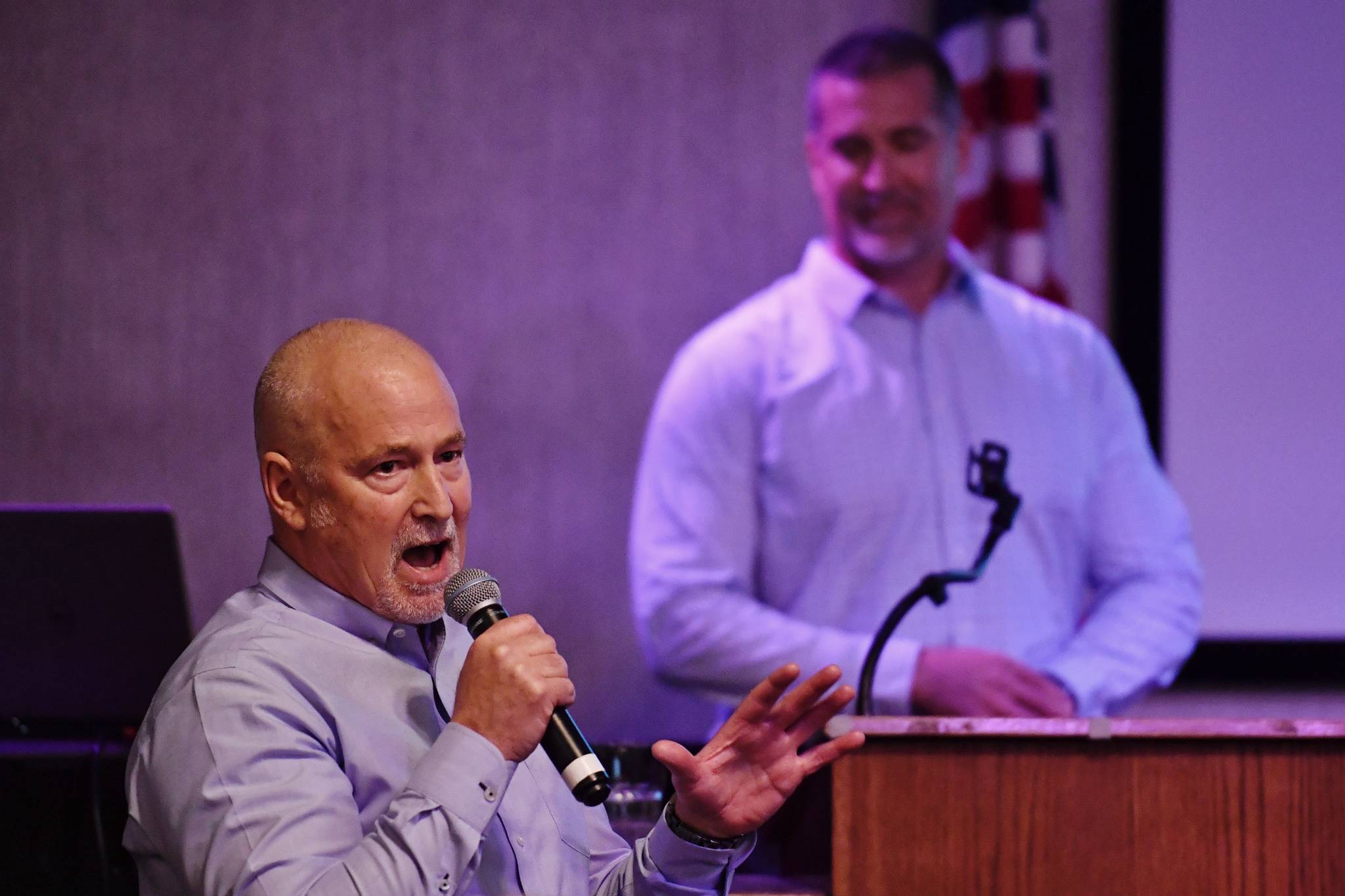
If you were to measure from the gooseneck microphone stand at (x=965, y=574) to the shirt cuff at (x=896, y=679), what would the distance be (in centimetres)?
47

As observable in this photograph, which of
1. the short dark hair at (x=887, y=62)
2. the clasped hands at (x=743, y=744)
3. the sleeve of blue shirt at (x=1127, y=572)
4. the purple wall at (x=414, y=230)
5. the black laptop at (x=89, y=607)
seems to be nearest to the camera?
the clasped hands at (x=743, y=744)

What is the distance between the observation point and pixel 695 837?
1557 mm

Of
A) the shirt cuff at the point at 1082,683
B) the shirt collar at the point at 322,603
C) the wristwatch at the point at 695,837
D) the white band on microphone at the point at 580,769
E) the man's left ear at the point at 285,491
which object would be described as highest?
the man's left ear at the point at 285,491

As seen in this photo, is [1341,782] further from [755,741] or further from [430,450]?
[430,450]

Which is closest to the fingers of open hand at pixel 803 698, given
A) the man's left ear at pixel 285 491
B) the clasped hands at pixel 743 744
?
the clasped hands at pixel 743 744

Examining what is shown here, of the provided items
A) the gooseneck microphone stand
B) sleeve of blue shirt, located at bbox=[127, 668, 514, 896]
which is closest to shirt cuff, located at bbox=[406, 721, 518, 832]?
sleeve of blue shirt, located at bbox=[127, 668, 514, 896]

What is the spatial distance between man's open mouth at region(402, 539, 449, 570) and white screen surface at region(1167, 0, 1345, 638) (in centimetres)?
235

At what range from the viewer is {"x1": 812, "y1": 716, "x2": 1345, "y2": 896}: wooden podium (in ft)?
5.10

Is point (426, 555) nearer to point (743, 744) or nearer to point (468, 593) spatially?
point (468, 593)

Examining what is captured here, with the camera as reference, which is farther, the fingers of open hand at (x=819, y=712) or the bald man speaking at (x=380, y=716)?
the fingers of open hand at (x=819, y=712)

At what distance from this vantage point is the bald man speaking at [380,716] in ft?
4.24

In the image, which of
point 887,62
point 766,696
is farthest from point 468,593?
point 887,62

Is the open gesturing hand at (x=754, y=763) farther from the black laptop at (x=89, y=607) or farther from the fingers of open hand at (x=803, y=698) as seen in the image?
the black laptop at (x=89, y=607)

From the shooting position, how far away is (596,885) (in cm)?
168
